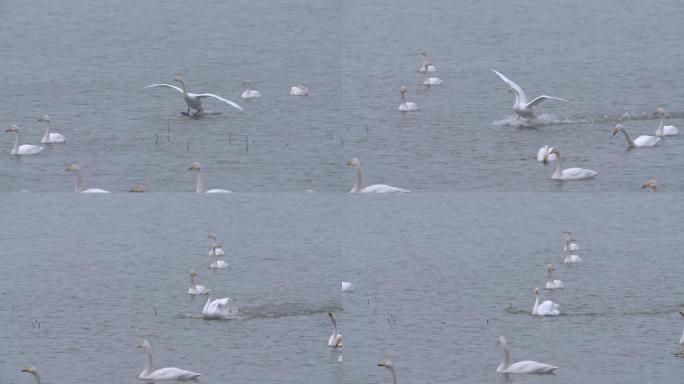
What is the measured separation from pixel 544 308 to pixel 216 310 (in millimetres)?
3901

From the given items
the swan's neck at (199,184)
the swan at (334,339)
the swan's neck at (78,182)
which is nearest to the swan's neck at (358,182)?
the swan's neck at (199,184)

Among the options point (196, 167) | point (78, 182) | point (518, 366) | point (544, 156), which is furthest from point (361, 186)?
point (518, 366)

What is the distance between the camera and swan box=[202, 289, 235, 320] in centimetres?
1838

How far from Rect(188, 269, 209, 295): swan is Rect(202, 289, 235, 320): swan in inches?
39.4

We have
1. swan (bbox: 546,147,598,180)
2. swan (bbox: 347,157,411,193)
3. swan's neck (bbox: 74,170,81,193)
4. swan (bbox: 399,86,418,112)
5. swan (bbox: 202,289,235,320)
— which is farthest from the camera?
swan (bbox: 399,86,418,112)

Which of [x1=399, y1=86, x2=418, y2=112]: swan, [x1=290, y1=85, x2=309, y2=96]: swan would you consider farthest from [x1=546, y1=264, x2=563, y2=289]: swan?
[x1=290, y1=85, x2=309, y2=96]: swan

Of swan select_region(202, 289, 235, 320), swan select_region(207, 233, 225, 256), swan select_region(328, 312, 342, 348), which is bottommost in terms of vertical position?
swan select_region(328, 312, 342, 348)

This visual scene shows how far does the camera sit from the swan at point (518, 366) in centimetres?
1612

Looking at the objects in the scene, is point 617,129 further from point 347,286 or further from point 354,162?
point 347,286

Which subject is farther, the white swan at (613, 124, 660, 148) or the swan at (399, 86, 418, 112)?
the swan at (399, 86, 418, 112)

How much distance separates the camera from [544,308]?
19000mm

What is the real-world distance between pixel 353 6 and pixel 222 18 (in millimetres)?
3109

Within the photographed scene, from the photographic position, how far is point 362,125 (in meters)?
22.3

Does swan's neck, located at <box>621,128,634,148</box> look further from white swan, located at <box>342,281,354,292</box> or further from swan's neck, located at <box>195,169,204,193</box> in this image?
swan's neck, located at <box>195,169,204,193</box>
